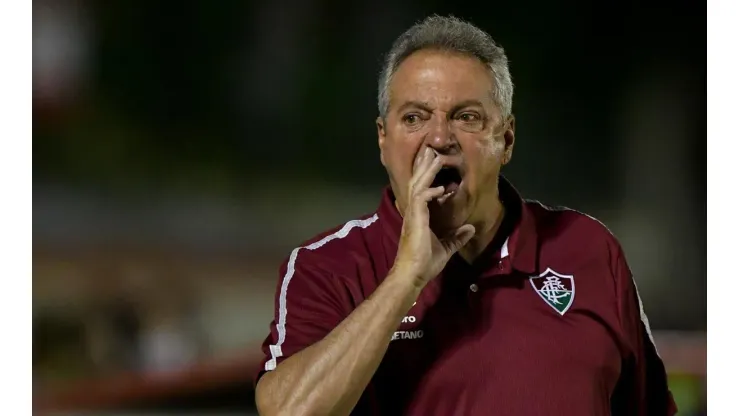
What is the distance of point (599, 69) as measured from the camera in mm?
1797

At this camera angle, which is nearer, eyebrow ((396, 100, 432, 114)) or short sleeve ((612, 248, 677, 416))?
eyebrow ((396, 100, 432, 114))

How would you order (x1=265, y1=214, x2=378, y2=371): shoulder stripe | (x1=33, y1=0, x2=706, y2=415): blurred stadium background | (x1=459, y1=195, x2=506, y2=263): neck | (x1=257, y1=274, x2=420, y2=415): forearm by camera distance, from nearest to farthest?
(x1=257, y1=274, x2=420, y2=415): forearm
(x1=265, y1=214, x2=378, y2=371): shoulder stripe
(x1=459, y1=195, x2=506, y2=263): neck
(x1=33, y1=0, x2=706, y2=415): blurred stadium background

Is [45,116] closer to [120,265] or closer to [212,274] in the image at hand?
[120,265]

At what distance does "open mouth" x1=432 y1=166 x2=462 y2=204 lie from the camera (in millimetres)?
1173

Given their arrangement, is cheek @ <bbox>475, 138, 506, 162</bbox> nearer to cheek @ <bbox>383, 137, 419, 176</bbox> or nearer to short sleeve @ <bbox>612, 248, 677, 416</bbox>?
cheek @ <bbox>383, 137, 419, 176</bbox>

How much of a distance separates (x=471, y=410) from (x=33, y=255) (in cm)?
105

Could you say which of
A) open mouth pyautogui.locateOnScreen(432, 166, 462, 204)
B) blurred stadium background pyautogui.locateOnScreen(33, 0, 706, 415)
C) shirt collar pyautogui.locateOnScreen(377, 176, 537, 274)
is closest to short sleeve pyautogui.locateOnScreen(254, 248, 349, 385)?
shirt collar pyautogui.locateOnScreen(377, 176, 537, 274)

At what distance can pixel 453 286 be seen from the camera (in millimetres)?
1201

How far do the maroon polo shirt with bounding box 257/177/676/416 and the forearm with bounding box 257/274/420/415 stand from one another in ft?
0.26

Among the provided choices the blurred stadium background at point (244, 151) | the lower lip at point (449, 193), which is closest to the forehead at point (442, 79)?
the lower lip at point (449, 193)

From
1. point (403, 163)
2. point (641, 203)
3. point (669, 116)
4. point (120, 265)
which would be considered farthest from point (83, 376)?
point (669, 116)

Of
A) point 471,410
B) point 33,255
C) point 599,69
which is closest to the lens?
point 471,410

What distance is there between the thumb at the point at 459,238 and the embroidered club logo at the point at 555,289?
0.15 metres

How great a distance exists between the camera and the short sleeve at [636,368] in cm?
127
